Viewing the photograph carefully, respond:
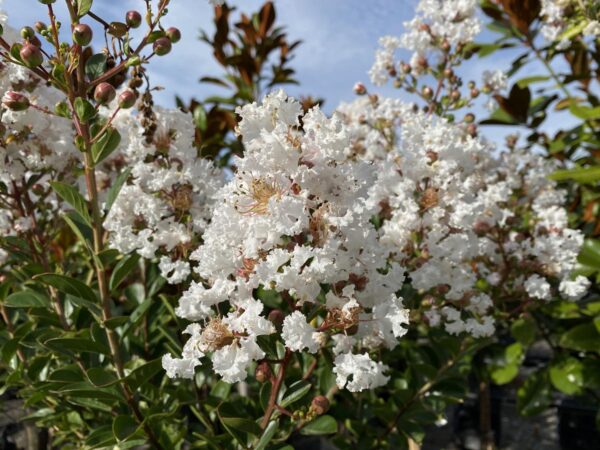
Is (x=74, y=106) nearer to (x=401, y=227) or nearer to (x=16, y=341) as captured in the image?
(x=16, y=341)

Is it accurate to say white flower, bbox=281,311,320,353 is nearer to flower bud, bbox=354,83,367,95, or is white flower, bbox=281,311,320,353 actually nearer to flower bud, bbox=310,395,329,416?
flower bud, bbox=310,395,329,416

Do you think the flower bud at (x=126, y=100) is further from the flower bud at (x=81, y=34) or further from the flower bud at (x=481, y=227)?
the flower bud at (x=481, y=227)

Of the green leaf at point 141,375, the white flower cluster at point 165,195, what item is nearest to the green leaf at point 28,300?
the white flower cluster at point 165,195

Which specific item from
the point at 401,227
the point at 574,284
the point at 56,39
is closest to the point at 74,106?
the point at 56,39

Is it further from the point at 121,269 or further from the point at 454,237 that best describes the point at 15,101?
the point at 454,237

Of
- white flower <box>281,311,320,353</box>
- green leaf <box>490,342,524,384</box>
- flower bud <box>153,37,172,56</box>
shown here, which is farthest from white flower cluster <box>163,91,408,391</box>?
green leaf <box>490,342,524,384</box>

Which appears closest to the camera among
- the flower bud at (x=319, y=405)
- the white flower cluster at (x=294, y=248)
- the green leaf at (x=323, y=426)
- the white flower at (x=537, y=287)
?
the white flower cluster at (x=294, y=248)
